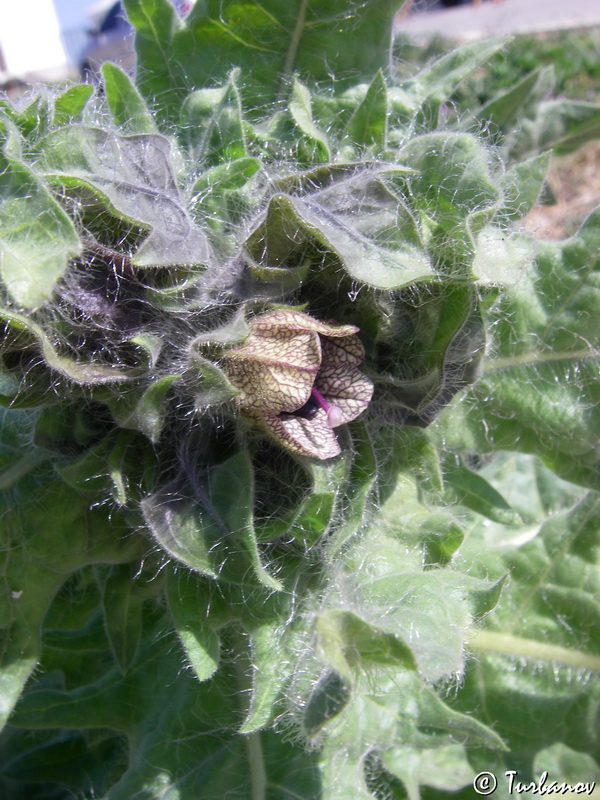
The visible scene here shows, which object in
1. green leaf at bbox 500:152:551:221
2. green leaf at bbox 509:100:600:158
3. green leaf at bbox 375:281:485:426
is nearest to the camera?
green leaf at bbox 375:281:485:426

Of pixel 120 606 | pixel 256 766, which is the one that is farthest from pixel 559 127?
pixel 256 766

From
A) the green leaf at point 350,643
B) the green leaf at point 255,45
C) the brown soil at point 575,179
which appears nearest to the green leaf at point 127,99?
the green leaf at point 255,45

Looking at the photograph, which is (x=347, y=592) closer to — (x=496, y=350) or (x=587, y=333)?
(x=496, y=350)

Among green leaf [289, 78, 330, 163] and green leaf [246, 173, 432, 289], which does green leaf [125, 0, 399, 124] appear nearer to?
green leaf [289, 78, 330, 163]

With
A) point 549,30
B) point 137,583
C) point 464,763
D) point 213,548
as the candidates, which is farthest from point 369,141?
point 549,30

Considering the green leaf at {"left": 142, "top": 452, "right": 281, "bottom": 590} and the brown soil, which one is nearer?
the green leaf at {"left": 142, "top": 452, "right": 281, "bottom": 590}

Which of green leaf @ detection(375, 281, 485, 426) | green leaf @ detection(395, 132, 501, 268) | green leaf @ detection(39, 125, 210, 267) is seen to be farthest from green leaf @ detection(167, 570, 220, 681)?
green leaf @ detection(395, 132, 501, 268)
